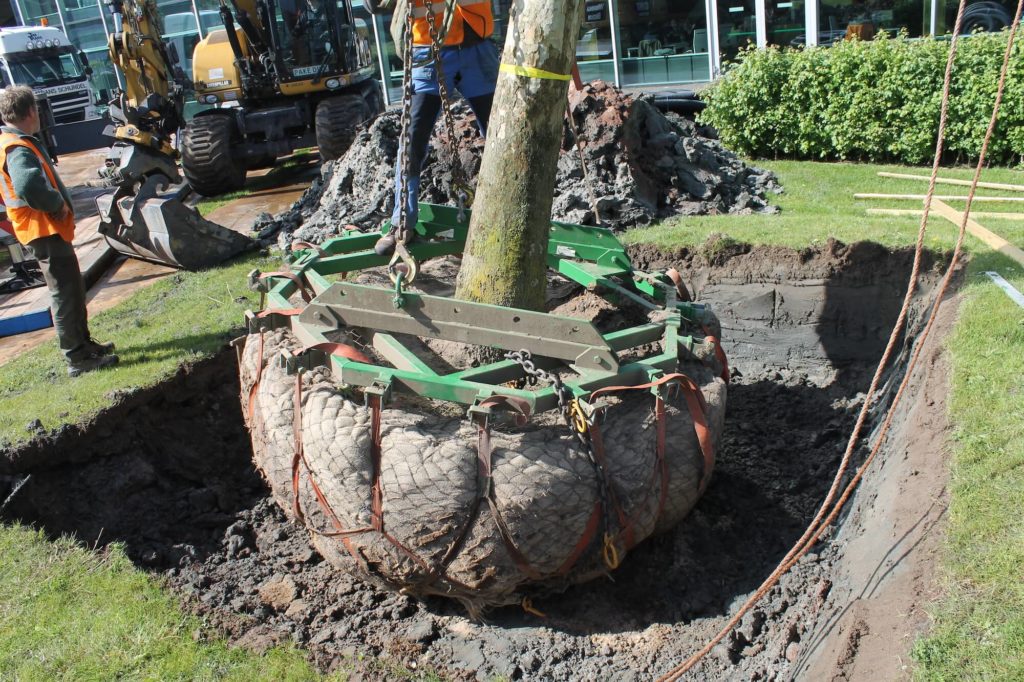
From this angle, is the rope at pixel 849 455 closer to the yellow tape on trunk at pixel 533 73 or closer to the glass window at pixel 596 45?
the yellow tape on trunk at pixel 533 73

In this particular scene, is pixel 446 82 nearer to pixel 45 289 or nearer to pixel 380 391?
pixel 380 391

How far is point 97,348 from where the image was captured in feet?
18.3

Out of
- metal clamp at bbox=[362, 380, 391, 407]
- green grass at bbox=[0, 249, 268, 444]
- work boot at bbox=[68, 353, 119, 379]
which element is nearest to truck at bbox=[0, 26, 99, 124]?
green grass at bbox=[0, 249, 268, 444]

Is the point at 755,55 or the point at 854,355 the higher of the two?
the point at 755,55

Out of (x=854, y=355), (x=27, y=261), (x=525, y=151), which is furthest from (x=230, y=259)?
(x=854, y=355)

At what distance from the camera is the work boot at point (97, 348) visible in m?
5.54

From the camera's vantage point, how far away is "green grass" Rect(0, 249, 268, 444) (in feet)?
15.4

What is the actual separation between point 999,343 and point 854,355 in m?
1.43

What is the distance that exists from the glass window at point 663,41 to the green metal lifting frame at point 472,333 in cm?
1277

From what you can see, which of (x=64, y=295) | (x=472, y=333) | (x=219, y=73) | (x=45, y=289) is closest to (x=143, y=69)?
(x=219, y=73)

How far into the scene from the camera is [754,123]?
34.3ft

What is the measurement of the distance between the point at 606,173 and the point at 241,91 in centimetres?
763

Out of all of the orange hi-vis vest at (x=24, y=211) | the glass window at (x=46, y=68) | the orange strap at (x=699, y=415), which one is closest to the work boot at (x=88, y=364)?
the orange hi-vis vest at (x=24, y=211)

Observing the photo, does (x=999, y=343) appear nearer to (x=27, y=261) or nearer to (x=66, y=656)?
(x=66, y=656)
